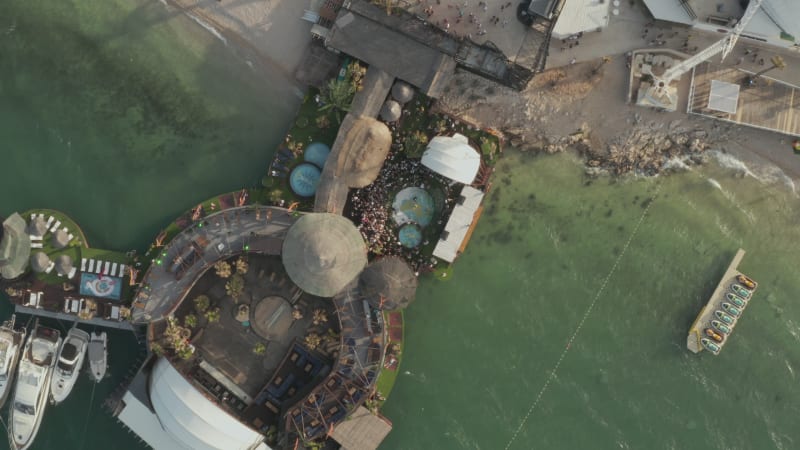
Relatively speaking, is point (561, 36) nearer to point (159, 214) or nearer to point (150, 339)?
point (159, 214)

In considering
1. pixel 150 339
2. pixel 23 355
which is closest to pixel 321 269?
pixel 150 339

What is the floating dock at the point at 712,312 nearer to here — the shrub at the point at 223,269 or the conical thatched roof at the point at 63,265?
the shrub at the point at 223,269

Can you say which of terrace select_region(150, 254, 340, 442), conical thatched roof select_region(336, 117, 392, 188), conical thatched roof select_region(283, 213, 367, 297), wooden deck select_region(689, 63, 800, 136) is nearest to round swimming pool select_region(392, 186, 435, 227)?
conical thatched roof select_region(336, 117, 392, 188)

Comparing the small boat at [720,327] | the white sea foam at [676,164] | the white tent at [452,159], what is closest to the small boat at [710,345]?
the small boat at [720,327]

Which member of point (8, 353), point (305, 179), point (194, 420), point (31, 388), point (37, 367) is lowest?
point (31, 388)

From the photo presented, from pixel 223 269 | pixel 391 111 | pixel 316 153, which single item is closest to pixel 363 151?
pixel 391 111

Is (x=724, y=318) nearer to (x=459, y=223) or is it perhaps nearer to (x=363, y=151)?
(x=459, y=223)

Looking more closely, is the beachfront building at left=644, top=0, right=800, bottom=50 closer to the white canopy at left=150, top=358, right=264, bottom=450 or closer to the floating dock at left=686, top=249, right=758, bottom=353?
the floating dock at left=686, top=249, right=758, bottom=353
